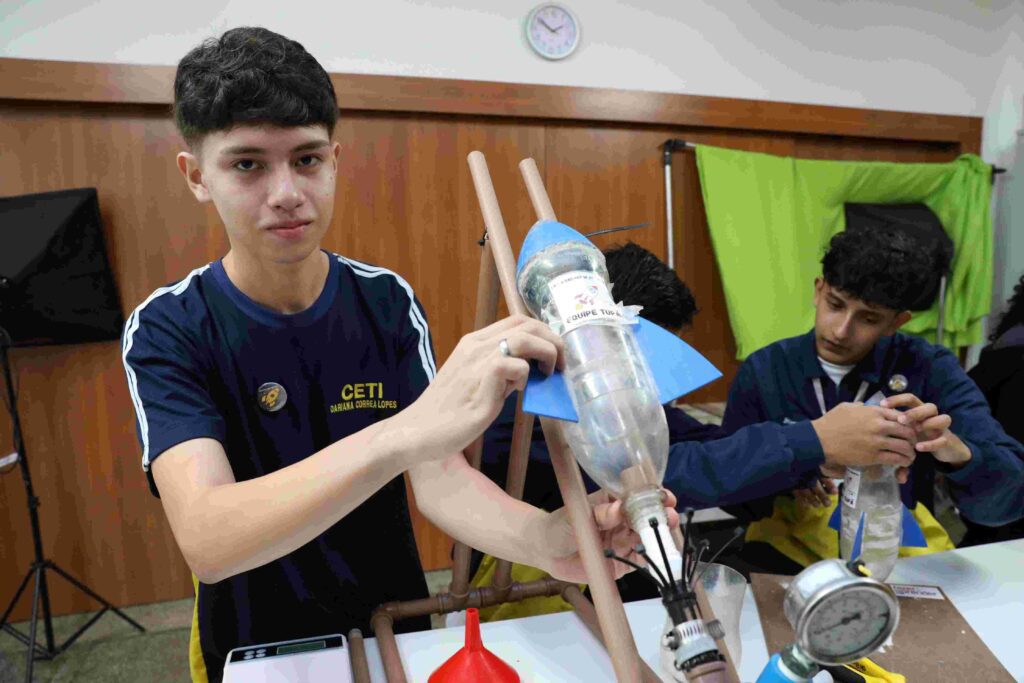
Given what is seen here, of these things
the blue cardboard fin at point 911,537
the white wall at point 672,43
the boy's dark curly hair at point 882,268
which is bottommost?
the blue cardboard fin at point 911,537

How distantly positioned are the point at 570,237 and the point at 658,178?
2.70 m

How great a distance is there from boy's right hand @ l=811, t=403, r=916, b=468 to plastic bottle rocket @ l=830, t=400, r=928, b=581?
0.07ft

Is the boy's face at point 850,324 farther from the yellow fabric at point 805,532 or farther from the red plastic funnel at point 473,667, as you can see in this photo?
the red plastic funnel at point 473,667

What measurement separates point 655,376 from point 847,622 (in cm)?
27

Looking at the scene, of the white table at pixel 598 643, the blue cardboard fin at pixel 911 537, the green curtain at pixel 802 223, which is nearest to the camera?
the white table at pixel 598 643

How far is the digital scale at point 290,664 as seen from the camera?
0.87m

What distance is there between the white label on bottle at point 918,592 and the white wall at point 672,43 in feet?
8.19

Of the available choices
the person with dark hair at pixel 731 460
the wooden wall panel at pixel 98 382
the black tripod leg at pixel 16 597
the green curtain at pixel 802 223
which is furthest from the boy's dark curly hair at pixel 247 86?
the green curtain at pixel 802 223

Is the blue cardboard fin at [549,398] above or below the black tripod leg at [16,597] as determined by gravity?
above

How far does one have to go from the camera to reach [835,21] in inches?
132

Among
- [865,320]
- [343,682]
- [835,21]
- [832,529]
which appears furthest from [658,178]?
[343,682]

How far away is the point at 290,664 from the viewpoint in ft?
2.94

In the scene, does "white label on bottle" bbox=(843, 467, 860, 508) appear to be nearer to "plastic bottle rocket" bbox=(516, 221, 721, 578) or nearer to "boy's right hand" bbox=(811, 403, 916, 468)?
"boy's right hand" bbox=(811, 403, 916, 468)

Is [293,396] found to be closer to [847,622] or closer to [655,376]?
[655,376]
